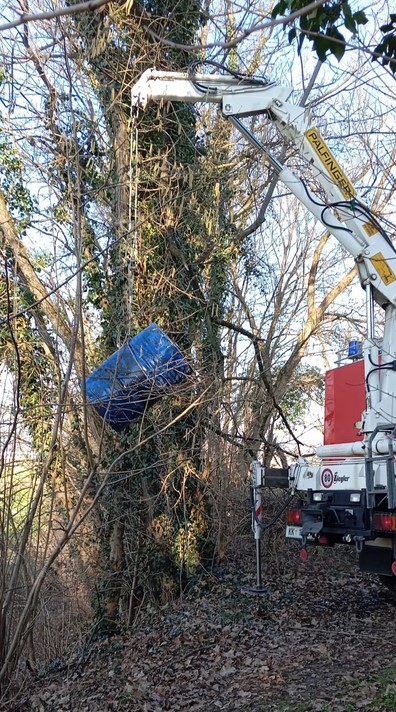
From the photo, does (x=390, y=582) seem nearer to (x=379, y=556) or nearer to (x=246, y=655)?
(x=379, y=556)

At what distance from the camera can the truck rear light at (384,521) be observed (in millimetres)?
7625

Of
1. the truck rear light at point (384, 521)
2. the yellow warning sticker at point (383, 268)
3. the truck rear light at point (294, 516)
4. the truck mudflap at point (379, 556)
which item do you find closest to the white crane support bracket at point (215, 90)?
the yellow warning sticker at point (383, 268)

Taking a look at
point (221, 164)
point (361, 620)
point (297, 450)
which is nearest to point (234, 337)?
point (297, 450)

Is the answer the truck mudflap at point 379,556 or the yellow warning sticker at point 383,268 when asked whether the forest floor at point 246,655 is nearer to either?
the truck mudflap at point 379,556

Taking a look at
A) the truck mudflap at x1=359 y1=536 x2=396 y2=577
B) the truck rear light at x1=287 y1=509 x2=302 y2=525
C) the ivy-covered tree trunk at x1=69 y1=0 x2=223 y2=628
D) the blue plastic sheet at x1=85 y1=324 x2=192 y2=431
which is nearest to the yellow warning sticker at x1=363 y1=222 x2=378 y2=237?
the ivy-covered tree trunk at x1=69 y1=0 x2=223 y2=628

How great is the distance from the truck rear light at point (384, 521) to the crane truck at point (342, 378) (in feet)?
0.03

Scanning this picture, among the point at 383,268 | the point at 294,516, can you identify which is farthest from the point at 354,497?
the point at 383,268

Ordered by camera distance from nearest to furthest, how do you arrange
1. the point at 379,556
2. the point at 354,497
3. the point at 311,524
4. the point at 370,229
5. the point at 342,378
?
1. the point at 379,556
2. the point at 354,497
3. the point at 311,524
4. the point at 370,229
5. the point at 342,378

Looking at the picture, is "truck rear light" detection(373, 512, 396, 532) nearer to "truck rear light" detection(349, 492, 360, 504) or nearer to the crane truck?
the crane truck

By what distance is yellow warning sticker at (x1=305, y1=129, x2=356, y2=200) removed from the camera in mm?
9133

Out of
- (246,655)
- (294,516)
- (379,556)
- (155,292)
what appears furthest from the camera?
(155,292)

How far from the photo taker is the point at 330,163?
921cm

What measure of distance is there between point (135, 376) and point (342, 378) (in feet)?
10.1

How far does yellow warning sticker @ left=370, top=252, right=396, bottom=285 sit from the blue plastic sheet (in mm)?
2585
